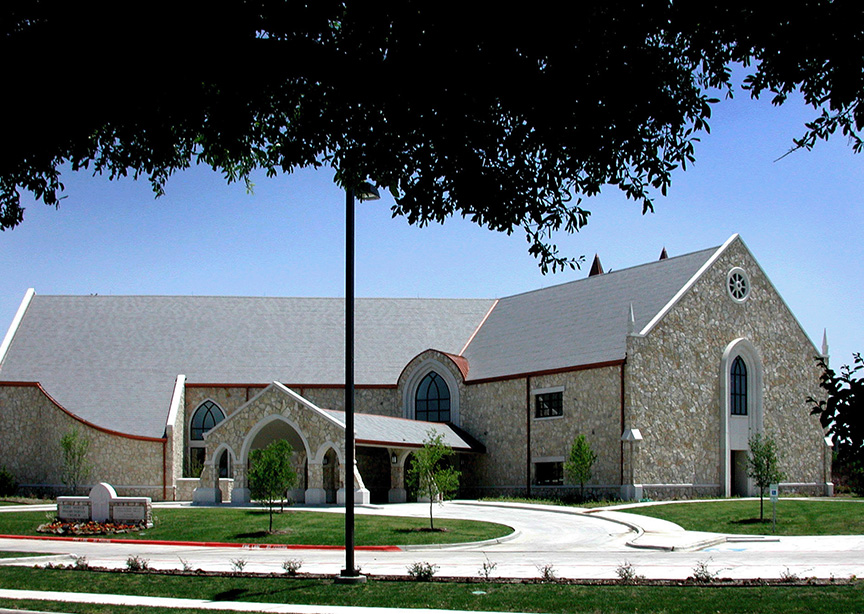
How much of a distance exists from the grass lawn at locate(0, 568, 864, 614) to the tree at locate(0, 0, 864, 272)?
5.60 metres

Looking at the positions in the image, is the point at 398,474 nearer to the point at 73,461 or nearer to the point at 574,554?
the point at 73,461

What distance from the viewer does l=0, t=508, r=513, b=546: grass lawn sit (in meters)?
25.8

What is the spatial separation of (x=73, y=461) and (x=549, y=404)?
21.6 meters

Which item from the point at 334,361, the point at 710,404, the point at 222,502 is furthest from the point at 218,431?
the point at 710,404

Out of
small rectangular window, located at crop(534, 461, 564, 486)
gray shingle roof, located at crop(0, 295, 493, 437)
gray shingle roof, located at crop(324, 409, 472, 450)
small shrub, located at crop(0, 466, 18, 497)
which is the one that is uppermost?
gray shingle roof, located at crop(0, 295, 493, 437)

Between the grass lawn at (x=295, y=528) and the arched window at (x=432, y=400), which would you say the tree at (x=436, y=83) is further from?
the arched window at (x=432, y=400)

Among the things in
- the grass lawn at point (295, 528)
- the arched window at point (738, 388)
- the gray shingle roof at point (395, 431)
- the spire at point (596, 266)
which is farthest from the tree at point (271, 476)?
the spire at point (596, 266)

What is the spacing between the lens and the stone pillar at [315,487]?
125 ft

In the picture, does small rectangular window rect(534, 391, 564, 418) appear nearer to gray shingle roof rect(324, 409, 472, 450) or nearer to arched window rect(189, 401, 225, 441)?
Answer: gray shingle roof rect(324, 409, 472, 450)

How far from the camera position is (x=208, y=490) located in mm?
39719

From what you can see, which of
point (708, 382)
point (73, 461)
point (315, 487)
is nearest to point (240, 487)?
point (315, 487)

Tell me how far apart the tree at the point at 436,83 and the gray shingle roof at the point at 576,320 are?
30.9 metres

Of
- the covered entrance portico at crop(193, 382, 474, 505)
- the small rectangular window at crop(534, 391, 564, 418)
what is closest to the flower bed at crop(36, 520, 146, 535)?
the covered entrance portico at crop(193, 382, 474, 505)

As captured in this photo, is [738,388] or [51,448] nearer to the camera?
[738,388]
